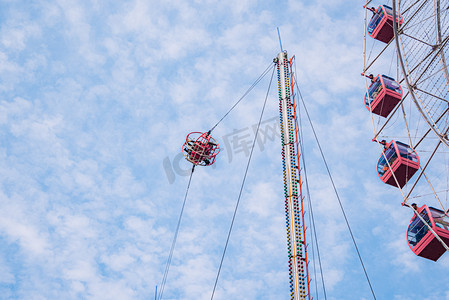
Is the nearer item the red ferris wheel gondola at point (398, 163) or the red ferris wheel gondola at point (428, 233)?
the red ferris wheel gondola at point (428, 233)

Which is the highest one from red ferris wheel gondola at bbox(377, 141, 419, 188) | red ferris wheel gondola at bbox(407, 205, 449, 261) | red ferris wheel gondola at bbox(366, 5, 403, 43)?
red ferris wheel gondola at bbox(366, 5, 403, 43)

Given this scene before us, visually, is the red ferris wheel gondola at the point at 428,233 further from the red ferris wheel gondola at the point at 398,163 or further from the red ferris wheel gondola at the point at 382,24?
the red ferris wheel gondola at the point at 382,24

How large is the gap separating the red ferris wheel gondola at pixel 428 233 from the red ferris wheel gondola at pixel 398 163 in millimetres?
2466

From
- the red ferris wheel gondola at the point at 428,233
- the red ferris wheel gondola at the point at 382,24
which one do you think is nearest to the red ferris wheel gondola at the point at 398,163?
the red ferris wheel gondola at the point at 428,233

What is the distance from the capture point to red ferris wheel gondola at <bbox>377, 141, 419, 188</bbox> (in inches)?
1061

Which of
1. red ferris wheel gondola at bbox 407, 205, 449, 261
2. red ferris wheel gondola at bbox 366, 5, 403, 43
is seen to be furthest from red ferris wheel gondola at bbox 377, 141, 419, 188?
red ferris wheel gondola at bbox 366, 5, 403, 43

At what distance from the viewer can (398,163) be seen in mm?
26875

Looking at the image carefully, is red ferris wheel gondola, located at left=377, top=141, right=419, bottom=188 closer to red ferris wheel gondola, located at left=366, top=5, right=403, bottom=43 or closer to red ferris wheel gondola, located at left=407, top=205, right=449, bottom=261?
red ferris wheel gondola, located at left=407, top=205, right=449, bottom=261

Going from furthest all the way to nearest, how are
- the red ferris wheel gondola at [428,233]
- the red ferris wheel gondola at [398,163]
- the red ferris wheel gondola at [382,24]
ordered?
1. the red ferris wheel gondola at [382,24]
2. the red ferris wheel gondola at [398,163]
3. the red ferris wheel gondola at [428,233]

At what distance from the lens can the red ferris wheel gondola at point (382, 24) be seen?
102 ft

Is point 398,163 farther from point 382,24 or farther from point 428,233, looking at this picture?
point 382,24

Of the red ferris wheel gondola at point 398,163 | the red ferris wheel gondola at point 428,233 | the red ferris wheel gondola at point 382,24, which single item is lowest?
the red ferris wheel gondola at point 428,233

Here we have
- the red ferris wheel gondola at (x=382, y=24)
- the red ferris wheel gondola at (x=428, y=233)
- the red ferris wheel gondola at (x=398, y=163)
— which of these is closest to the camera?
the red ferris wheel gondola at (x=428, y=233)

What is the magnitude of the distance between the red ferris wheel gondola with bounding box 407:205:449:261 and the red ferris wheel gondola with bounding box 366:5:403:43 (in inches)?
466
